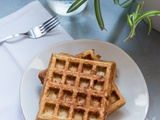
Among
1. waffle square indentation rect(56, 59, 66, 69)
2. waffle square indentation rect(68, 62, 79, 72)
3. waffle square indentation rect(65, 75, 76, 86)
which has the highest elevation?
waffle square indentation rect(56, 59, 66, 69)

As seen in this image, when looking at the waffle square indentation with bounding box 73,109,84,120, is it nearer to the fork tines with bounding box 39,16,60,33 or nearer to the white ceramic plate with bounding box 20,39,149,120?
the white ceramic plate with bounding box 20,39,149,120

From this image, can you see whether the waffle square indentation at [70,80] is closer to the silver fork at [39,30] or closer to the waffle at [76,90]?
the waffle at [76,90]

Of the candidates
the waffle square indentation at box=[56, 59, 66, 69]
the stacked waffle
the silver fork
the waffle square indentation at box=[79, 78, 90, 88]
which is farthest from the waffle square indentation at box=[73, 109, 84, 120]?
the silver fork

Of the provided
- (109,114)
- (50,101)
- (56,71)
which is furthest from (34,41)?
(109,114)

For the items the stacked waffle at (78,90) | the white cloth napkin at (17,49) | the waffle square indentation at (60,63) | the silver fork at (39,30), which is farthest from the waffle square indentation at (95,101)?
the silver fork at (39,30)

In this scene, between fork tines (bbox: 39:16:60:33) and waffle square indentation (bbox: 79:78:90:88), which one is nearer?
waffle square indentation (bbox: 79:78:90:88)

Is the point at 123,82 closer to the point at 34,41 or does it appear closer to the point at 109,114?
the point at 109,114
